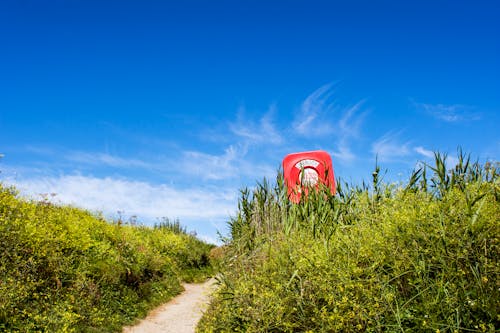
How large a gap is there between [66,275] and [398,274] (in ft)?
20.4

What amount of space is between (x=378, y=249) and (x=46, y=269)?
5.97 metres

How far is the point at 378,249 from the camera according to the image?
433cm

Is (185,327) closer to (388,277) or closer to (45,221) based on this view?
(45,221)

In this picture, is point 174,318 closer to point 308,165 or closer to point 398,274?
point 308,165

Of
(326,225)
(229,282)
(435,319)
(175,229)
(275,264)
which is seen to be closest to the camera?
(435,319)

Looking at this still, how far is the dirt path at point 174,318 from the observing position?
788cm

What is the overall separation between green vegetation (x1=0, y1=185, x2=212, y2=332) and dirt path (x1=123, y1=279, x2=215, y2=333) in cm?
24

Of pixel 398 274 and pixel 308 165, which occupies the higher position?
pixel 308 165

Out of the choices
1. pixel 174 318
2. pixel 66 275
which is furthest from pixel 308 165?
pixel 66 275

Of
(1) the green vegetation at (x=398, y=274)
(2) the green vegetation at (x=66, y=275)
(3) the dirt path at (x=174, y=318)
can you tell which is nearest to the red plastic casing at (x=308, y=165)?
(3) the dirt path at (x=174, y=318)

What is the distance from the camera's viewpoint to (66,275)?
748cm

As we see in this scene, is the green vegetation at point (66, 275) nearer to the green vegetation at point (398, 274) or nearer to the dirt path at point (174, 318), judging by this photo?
the dirt path at point (174, 318)

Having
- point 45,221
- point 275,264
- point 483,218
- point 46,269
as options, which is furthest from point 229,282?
point 45,221

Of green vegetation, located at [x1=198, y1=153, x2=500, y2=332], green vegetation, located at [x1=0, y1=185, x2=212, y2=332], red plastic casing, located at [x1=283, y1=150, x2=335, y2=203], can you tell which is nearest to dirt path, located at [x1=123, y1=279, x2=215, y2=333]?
green vegetation, located at [x1=0, y1=185, x2=212, y2=332]
